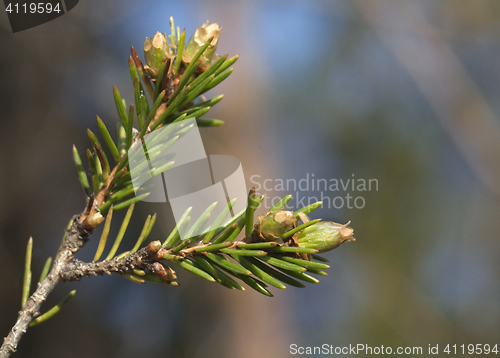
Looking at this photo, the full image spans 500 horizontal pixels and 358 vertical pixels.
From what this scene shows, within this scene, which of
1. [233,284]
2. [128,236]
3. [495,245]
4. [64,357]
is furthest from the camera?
[495,245]

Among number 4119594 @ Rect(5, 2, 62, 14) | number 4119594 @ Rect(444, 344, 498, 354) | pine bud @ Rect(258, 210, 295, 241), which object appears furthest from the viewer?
number 4119594 @ Rect(444, 344, 498, 354)

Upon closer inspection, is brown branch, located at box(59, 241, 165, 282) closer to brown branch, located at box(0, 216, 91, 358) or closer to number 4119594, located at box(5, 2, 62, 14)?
brown branch, located at box(0, 216, 91, 358)

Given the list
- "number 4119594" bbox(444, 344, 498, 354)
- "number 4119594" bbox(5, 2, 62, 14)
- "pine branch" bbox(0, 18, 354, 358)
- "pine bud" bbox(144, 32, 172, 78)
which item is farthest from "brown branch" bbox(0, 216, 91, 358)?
"number 4119594" bbox(444, 344, 498, 354)

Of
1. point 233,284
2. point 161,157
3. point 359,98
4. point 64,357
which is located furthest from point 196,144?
point 359,98

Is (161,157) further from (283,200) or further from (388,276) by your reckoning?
(388,276)

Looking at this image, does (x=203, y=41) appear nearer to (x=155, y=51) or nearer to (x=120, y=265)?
(x=155, y=51)

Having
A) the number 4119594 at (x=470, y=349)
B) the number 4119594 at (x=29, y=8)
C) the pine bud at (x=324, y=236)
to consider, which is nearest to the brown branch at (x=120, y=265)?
the pine bud at (x=324, y=236)

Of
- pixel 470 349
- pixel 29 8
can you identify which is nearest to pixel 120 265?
pixel 29 8
